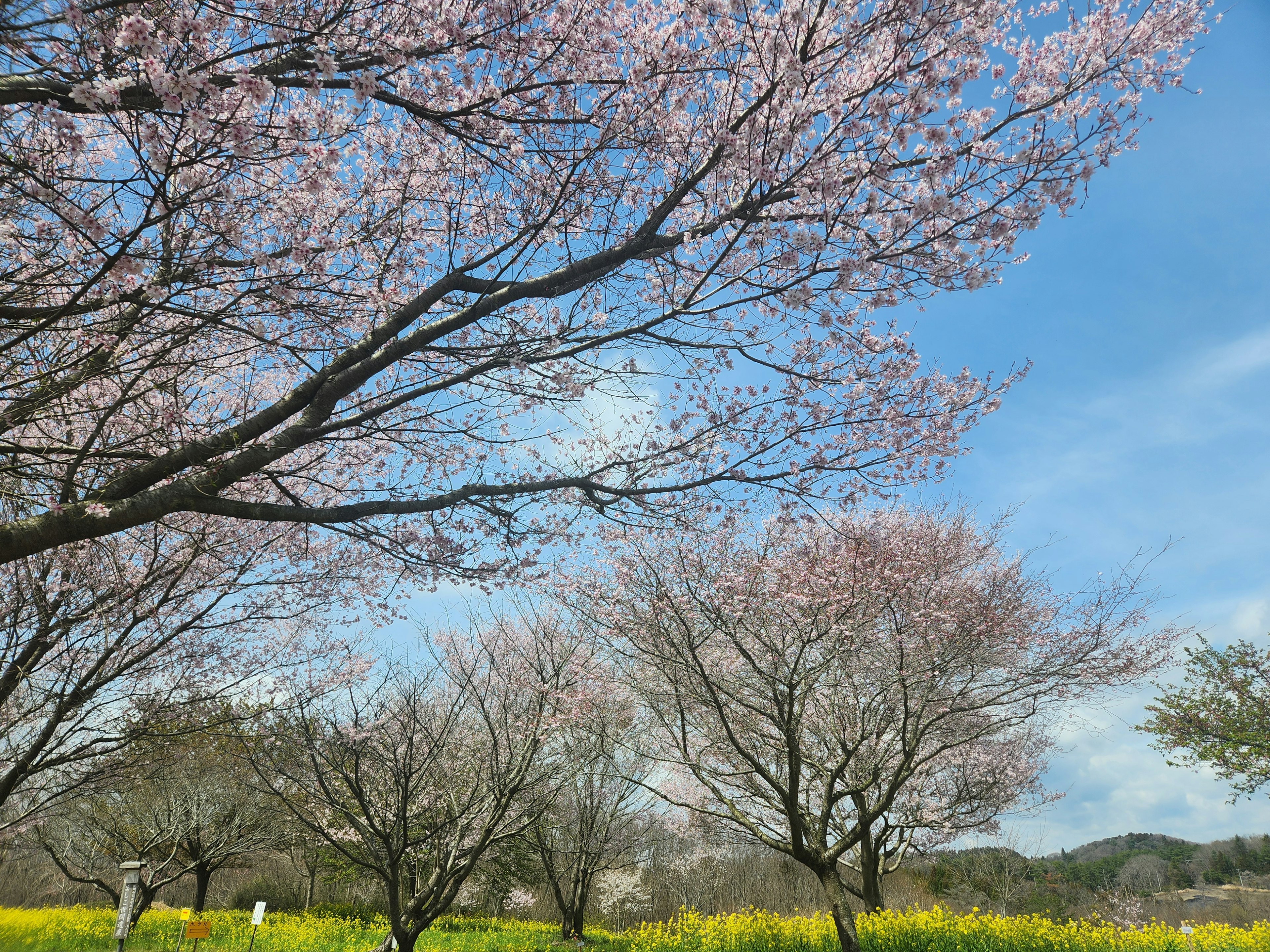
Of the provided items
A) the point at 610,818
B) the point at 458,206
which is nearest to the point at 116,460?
the point at 458,206

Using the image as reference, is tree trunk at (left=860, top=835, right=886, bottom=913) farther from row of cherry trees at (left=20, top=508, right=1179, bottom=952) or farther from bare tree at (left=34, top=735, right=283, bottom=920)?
bare tree at (left=34, top=735, right=283, bottom=920)

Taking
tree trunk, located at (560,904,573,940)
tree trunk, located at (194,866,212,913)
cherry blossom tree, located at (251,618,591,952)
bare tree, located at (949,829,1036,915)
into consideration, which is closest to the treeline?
bare tree, located at (949,829,1036,915)

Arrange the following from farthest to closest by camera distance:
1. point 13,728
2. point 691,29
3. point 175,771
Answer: point 175,771 < point 13,728 < point 691,29

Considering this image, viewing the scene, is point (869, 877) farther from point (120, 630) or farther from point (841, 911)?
point (120, 630)

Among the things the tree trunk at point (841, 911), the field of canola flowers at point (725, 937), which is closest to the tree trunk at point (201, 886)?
the field of canola flowers at point (725, 937)

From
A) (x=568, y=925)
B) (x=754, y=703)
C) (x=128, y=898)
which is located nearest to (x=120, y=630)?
(x=128, y=898)

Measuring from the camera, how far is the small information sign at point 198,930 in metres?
7.51

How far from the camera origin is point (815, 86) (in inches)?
152

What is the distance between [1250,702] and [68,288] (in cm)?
1988

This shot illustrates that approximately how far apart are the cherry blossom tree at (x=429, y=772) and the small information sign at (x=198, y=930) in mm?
1443

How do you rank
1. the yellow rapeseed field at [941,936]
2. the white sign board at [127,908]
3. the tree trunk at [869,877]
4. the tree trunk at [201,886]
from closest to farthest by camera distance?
the white sign board at [127,908], the yellow rapeseed field at [941,936], the tree trunk at [869,877], the tree trunk at [201,886]

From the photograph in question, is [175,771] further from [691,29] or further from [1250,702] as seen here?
[1250,702]

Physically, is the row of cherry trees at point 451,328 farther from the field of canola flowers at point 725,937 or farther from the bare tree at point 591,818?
the bare tree at point 591,818

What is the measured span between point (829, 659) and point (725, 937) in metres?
5.17
